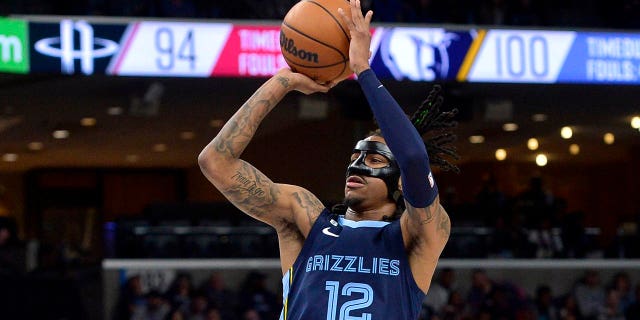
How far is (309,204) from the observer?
13.4 feet

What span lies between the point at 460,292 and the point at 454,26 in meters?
3.32

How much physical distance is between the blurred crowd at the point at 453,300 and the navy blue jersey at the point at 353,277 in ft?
28.2

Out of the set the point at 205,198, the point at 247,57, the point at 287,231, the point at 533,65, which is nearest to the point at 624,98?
the point at 533,65

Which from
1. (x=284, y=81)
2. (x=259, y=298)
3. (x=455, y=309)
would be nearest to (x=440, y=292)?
(x=455, y=309)

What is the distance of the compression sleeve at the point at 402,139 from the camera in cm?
356

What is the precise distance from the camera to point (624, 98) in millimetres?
17359

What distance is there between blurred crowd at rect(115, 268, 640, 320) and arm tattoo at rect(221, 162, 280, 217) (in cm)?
846

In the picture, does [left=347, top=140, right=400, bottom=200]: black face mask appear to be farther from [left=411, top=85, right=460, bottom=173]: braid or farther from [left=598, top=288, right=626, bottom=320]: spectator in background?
[left=598, top=288, right=626, bottom=320]: spectator in background

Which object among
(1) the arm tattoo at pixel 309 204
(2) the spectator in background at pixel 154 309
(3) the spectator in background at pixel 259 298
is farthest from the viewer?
(3) the spectator in background at pixel 259 298

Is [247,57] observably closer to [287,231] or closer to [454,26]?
[454,26]

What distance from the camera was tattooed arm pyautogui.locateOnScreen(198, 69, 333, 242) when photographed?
12.6ft

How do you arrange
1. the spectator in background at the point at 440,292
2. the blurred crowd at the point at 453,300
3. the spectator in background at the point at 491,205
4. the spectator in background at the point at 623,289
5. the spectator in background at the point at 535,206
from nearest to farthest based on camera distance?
the blurred crowd at the point at 453,300, the spectator in background at the point at 440,292, the spectator in background at the point at 623,289, the spectator in background at the point at 491,205, the spectator in background at the point at 535,206

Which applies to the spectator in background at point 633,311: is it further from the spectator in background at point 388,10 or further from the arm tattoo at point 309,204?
the arm tattoo at point 309,204

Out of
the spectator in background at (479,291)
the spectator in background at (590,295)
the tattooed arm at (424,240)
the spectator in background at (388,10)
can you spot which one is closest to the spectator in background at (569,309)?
the spectator in background at (590,295)
